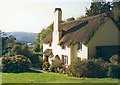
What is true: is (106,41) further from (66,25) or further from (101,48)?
(66,25)

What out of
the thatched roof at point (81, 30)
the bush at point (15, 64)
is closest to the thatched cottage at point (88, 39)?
the thatched roof at point (81, 30)

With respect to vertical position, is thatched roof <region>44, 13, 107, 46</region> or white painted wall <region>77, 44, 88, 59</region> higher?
thatched roof <region>44, 13, 107, 46</region>

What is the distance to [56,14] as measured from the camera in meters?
44.1

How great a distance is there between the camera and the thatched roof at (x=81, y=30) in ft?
115

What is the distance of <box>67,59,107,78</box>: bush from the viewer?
29172 mm

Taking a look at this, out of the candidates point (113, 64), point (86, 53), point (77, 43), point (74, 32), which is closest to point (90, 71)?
point (113, 64)

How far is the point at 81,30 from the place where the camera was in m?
37.9

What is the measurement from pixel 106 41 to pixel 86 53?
3318 millimetres

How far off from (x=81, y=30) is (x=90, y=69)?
9669 millimetres

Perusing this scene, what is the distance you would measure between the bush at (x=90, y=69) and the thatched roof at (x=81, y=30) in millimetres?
4853

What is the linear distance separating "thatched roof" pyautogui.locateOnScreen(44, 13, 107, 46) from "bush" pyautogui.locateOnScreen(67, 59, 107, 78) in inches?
191

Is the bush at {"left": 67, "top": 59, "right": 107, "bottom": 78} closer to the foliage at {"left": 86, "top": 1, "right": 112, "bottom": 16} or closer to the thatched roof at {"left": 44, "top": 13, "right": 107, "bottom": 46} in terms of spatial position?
the thatched roof at {"left": 44, "top": 13, "right": 107, "bottom": 46}

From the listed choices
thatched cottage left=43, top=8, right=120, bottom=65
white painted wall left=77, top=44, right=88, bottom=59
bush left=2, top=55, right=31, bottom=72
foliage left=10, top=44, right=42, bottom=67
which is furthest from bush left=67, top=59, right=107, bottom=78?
foliage left=10, top=44, right=42, bottom=67

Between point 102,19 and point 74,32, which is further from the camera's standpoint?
point 74,32
